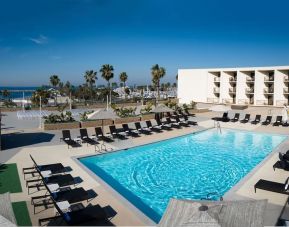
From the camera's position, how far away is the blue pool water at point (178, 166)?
10.5 m

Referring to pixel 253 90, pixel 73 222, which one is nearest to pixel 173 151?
pixel 73 222

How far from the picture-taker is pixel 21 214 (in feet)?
25.8

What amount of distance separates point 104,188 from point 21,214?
2.82 meters

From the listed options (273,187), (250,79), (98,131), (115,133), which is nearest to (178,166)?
(273,187)

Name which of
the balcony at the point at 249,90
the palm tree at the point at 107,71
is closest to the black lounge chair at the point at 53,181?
the palm tree at the point at 107,71

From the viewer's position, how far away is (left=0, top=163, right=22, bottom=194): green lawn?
9.70 metres

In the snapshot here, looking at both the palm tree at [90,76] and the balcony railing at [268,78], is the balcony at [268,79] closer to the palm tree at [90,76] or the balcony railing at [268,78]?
the balcony railing at [268,78]

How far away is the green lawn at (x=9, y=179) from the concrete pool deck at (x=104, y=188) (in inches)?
7.9

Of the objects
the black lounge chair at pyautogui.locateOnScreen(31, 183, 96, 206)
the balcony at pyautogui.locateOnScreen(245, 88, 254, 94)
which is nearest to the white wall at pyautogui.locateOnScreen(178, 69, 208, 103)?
the balcony at pyautogui.locateOnScreen(245, 88, 254, 94)

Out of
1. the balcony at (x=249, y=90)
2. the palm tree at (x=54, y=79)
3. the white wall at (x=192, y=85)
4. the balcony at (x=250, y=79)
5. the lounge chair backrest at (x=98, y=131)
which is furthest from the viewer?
the palm tree at (x=54, y=79)

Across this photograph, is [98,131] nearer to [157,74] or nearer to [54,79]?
[157,74]

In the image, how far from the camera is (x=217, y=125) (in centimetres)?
2262

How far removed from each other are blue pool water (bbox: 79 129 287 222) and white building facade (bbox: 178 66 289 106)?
2220 centimetres

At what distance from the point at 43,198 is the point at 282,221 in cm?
684
